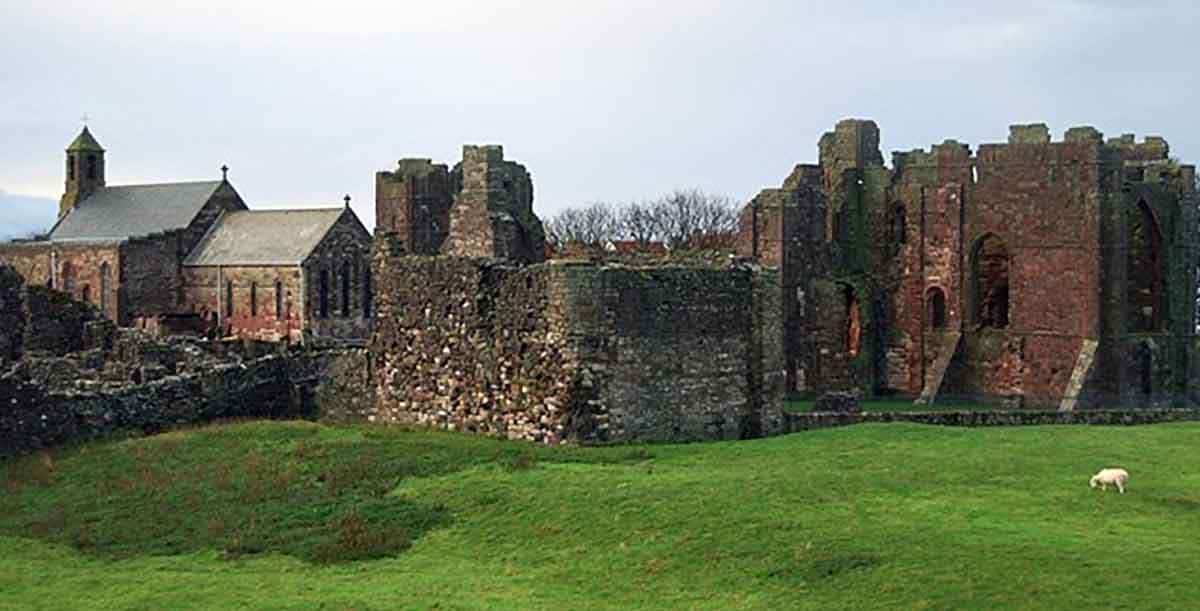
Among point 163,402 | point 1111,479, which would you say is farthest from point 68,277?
point 1111,479

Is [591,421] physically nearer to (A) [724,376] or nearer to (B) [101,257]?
(A) [724,376]

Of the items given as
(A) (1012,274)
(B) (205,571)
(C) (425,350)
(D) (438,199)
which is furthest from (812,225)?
(B) (205,571)

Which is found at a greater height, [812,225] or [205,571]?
[812,225]

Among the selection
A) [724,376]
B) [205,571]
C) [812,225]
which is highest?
[812,225]

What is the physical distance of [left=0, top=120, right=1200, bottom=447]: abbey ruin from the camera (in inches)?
1072

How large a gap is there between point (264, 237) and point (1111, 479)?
223ft

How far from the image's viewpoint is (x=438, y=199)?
5894cm

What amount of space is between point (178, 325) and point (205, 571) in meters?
57.6

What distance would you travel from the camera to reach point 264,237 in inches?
3324

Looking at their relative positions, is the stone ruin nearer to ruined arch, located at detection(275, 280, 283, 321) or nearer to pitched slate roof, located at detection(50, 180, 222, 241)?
ruined arch, located at detection(275, 280, 283, 321)

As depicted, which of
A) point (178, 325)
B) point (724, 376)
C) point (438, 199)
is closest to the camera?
point (724, 376)

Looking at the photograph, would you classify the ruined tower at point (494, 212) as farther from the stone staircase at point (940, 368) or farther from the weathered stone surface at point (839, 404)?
the stone staircase at point (940, 368)

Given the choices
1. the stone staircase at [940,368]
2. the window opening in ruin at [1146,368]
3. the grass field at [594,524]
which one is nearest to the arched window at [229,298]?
the stone staircase at [940,368]

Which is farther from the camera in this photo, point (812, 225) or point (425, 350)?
point (812, 225)
